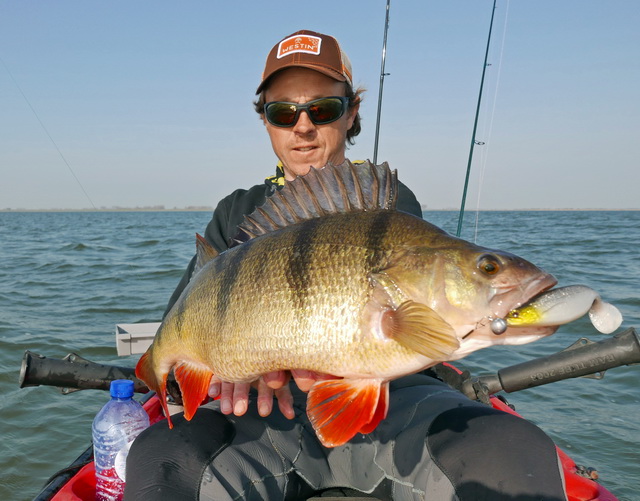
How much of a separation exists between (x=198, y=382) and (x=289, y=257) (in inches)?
25.3

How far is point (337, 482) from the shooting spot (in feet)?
7.44

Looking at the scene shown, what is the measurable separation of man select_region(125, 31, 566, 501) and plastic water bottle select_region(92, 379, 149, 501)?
536mm

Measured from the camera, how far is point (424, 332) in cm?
146

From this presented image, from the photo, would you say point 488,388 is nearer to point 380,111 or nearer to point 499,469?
point 499,469

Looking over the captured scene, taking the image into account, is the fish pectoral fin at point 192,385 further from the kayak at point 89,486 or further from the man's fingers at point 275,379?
the kayak at point 89,486

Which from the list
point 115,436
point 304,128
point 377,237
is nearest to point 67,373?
point 115,436

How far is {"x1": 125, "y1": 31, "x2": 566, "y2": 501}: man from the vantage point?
66.9 inches

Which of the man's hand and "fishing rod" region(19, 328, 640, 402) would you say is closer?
the man's hand

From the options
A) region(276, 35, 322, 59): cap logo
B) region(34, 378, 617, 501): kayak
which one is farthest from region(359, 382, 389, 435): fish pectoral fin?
region(276, 35, 322, 59): cap logo

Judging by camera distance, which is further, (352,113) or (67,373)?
(352,113)

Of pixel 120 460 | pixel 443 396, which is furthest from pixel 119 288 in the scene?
pixel 443 396

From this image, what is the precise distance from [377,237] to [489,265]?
34 cm

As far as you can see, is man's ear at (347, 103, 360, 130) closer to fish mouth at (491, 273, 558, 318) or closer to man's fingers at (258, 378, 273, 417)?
man's fingers at (258, 378, 273, 417)

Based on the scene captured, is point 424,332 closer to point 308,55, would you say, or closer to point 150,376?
point 150,376
